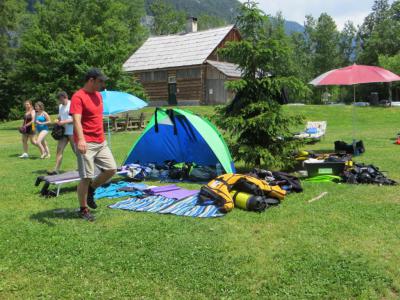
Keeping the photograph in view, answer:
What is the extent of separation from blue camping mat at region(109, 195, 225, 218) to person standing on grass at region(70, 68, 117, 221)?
2.98 ft

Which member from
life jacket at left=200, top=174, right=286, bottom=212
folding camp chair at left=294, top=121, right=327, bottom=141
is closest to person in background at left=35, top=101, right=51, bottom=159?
life jacket at left=200, top=174, right=286, bottom=212

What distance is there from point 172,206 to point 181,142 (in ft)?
10.5

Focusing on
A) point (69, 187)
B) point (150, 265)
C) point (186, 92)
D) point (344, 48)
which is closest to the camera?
point (150, 265)

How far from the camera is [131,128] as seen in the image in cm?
2433

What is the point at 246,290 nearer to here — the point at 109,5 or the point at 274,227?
the point at 274,227

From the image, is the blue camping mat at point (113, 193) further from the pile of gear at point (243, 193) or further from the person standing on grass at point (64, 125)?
the person standing on grass at point (64, 125)

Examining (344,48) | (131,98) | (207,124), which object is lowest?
(207,124)

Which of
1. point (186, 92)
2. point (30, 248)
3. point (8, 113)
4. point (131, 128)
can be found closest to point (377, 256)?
point (30, 248)

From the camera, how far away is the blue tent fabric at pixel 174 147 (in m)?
9.49

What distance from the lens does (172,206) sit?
706 centimetres

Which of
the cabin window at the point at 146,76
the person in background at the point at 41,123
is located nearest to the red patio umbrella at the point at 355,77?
the person in background at the point at 41,123

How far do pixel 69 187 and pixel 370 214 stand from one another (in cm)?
561

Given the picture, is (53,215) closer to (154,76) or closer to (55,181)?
(55,181)

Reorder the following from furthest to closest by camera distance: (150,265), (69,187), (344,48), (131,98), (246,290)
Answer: (344,48) → (131,98) → (69,187) → (150,265) → (246,290)
